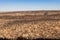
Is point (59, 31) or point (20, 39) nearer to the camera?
point (20, 39)

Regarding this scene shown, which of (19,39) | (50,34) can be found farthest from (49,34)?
(19,39)

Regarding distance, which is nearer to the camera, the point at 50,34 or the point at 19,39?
the point at 19,39

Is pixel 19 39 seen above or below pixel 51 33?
above

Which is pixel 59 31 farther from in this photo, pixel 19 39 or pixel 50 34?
pixel 19 39

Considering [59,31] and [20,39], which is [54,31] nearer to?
[59,31]

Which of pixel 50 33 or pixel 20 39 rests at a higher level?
pixel 20 39

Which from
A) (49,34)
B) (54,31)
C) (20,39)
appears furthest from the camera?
(54,31)

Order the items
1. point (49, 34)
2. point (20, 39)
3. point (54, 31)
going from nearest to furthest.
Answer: point (20, 39) < point (49, 34) < point (54, 31)

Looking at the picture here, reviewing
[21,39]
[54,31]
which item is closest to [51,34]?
[54,31]
